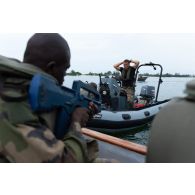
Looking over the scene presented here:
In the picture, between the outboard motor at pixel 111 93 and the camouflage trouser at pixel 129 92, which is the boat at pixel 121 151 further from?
the camouflage trouser at pixel 129 92

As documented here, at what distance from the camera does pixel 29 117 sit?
1146 mm

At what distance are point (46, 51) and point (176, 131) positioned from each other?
1.83ft

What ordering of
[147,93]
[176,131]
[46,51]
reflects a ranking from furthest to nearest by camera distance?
[147,93] < [46,51] < [176,131]

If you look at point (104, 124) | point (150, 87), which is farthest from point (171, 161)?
point (150, 87)

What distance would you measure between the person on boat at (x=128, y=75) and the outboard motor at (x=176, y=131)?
624 centimetres

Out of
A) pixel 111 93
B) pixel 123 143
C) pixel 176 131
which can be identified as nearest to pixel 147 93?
pixel 111 93

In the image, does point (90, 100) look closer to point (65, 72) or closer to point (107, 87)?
point (65, 72)

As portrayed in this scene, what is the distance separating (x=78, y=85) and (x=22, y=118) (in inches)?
20.8

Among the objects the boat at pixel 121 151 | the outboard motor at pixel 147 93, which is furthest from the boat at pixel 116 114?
the boat at pixel 121 151

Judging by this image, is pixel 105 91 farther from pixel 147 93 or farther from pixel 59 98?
pixel 59 98

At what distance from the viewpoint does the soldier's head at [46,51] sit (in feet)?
4.22

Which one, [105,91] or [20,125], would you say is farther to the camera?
[105,91]

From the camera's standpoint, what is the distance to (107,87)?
706 cm

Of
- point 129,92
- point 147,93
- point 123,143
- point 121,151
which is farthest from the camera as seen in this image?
point 147,93
